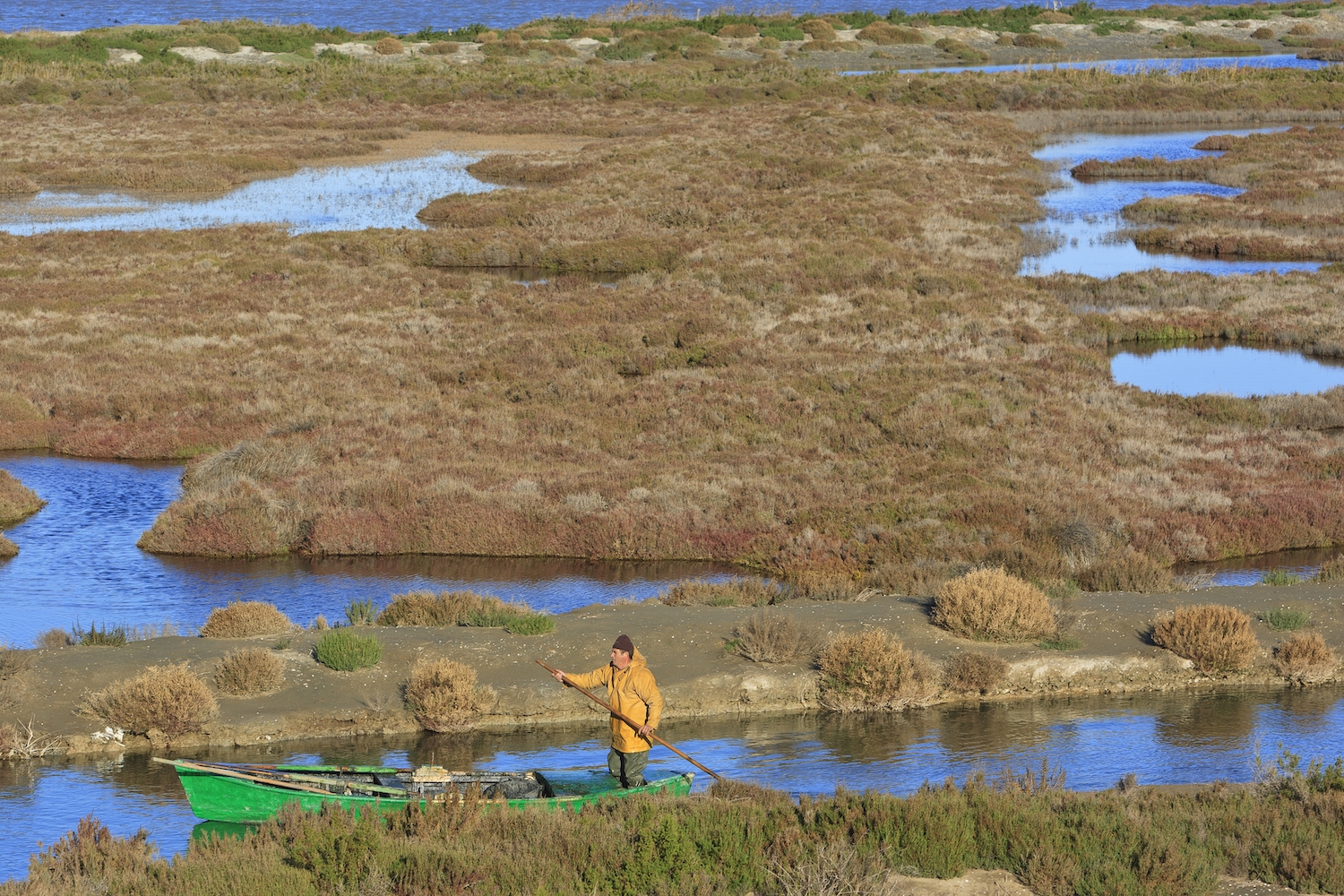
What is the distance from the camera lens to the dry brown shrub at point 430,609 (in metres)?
22.2

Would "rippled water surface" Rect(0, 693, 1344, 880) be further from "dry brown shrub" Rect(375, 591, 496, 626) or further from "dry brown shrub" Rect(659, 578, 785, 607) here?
"dry brown shrub" Rect(659, 578, 785, 607)

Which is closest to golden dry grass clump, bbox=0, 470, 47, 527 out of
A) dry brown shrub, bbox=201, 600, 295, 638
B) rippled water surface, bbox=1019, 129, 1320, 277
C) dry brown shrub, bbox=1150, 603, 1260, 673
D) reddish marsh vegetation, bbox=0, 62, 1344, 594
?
reddish marsh vegetation, bbox=0, 62, 1344, 594

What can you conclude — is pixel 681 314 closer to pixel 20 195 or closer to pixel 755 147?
pixel 755 147

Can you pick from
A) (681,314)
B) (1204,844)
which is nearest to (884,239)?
(681,314)

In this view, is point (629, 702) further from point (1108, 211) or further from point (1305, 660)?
point (1108, 211)

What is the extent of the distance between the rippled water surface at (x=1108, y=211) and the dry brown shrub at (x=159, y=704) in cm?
3790

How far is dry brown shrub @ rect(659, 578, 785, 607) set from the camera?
75.2 feet

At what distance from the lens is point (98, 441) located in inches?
1313

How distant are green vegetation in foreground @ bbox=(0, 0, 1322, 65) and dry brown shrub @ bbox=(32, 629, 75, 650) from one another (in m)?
111

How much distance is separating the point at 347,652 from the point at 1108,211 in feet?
167

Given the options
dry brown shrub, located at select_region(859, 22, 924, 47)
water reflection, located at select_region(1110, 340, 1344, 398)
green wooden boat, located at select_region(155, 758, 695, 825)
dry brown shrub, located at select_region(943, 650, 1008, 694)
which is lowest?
dry brown shrub, located at select_region(943, 650, 1008, 694)

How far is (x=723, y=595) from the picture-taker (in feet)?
76.1

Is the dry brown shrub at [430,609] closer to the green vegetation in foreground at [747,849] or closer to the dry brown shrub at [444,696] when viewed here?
the dry brown shrub at [444,696]

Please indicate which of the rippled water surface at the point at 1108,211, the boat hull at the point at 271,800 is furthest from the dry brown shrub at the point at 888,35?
the boat hull at the point at 271,800
